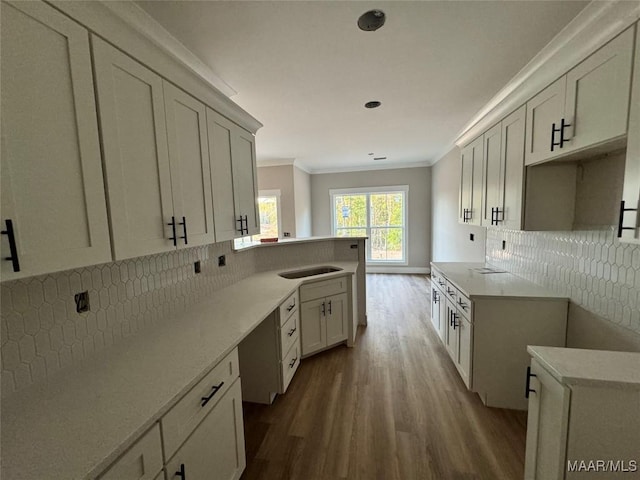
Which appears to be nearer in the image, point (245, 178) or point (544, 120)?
point (544, 120)

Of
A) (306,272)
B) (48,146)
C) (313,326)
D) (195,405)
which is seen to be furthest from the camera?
(306,272)

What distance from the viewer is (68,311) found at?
118 centimetres

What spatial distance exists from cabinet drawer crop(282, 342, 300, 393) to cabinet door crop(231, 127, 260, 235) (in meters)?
1.15

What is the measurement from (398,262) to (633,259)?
527cm

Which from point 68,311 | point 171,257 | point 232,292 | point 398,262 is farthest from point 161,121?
point 398,262

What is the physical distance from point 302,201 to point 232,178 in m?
4.11

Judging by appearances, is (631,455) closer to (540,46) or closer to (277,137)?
(540,46)

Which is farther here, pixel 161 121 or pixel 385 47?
pixel 385 47

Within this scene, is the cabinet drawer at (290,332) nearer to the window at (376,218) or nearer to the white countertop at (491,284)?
the white countertop at (491,284)

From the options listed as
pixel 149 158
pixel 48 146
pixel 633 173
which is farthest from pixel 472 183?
pixel 48 146

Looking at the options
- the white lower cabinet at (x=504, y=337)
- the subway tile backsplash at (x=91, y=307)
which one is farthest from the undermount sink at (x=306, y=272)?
the white lower cabinet at (x=504, y=337)

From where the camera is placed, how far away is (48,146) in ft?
2.88

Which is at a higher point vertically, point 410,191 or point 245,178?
point 410,191

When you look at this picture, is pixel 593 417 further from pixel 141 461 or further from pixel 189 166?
pixel 189 166
